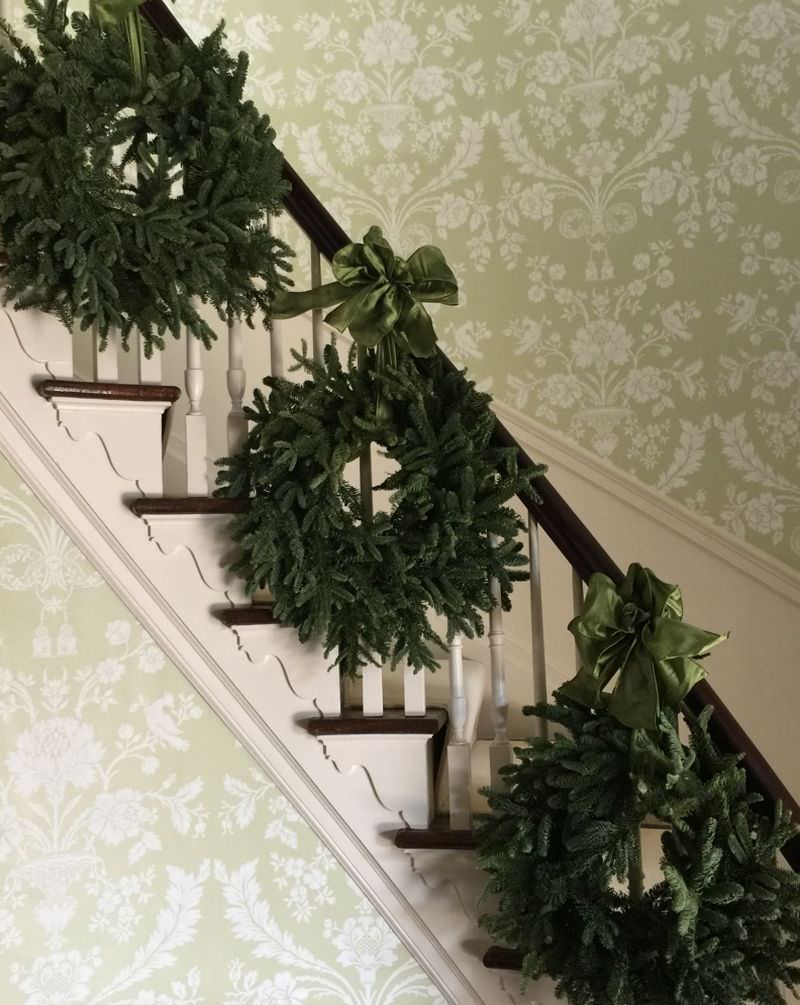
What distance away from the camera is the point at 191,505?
177cm

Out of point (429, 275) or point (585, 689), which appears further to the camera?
point (429, 275)

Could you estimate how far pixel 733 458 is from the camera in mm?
2486

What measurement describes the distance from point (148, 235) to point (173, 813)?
1.04 meters

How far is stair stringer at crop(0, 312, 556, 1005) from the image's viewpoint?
5.89ft

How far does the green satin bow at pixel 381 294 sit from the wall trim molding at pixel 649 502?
903 millimetres

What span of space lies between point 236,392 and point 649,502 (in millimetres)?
1197

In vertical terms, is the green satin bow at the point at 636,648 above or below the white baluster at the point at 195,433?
below

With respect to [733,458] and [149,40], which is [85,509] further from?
[733,458]

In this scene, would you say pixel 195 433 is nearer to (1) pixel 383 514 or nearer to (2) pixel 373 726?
(1) pixel 383 514

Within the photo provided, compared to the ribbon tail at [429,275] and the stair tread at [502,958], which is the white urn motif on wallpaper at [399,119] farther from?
the stair tread at [502,958]

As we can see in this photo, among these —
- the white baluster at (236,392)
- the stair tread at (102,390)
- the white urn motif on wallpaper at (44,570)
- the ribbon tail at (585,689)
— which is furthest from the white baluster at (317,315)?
the ribbon tail at (585,689)

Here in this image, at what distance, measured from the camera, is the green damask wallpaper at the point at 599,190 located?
2.47 metres

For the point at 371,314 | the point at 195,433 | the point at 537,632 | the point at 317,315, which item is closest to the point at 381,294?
the point at 371,314

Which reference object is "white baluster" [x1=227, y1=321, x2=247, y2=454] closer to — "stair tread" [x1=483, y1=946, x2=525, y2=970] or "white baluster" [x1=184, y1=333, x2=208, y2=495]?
"white baluster" [x1=184, y1=333, x2=208, y2=495]
